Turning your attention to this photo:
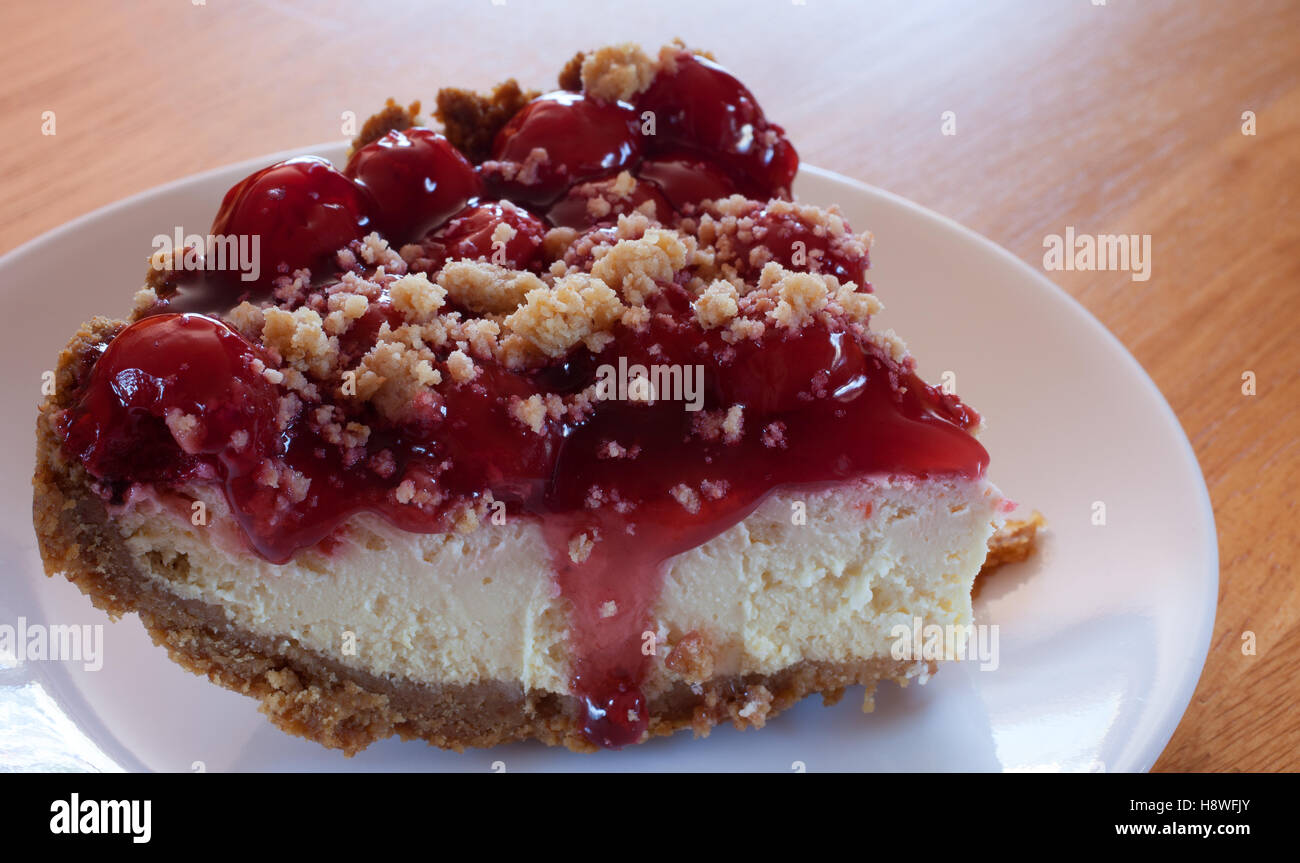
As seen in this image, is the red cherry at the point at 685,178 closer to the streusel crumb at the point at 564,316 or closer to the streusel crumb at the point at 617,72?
the streusel crumb at the point at 617,72

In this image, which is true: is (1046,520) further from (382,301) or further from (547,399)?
(382,301)

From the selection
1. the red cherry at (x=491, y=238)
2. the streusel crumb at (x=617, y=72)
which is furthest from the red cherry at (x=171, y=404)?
the streusel crumb at (x=617, y=72)

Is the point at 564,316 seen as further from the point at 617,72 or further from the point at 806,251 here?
the point at 617,72

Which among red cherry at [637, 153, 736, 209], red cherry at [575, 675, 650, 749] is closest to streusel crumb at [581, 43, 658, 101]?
red cherry at [637, 153, 736, 209]

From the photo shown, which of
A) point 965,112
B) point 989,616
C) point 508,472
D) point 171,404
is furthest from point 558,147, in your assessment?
point 965,112

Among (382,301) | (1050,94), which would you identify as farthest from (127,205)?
(1050,94)
